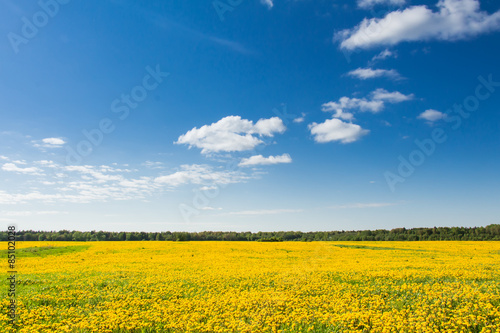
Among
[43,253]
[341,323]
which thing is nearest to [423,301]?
[341,323]

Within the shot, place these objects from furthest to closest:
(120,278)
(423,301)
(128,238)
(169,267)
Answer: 1. (128,238)
2. (169,267)
3. (120,278)
4. (423,301)

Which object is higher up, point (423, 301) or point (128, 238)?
point (423, 301)

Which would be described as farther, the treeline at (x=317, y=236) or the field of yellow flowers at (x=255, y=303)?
the treeline at (x=317, y=236)

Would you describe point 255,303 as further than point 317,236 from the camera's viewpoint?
No

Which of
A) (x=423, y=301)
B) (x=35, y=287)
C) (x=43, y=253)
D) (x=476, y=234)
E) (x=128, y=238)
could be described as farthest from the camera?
(x=128, y=238)

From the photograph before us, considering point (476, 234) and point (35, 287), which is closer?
point (35, 287)

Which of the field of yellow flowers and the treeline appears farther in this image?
the treeline

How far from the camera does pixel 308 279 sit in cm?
1847

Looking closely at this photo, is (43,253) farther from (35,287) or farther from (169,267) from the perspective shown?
(35,287)

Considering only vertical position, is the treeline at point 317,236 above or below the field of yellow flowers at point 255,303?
below

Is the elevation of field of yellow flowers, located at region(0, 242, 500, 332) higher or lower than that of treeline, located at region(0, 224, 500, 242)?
higher

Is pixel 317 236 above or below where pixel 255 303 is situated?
below

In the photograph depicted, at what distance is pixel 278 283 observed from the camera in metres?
Answer: 17.6

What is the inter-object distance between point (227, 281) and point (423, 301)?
10195 millimetres
